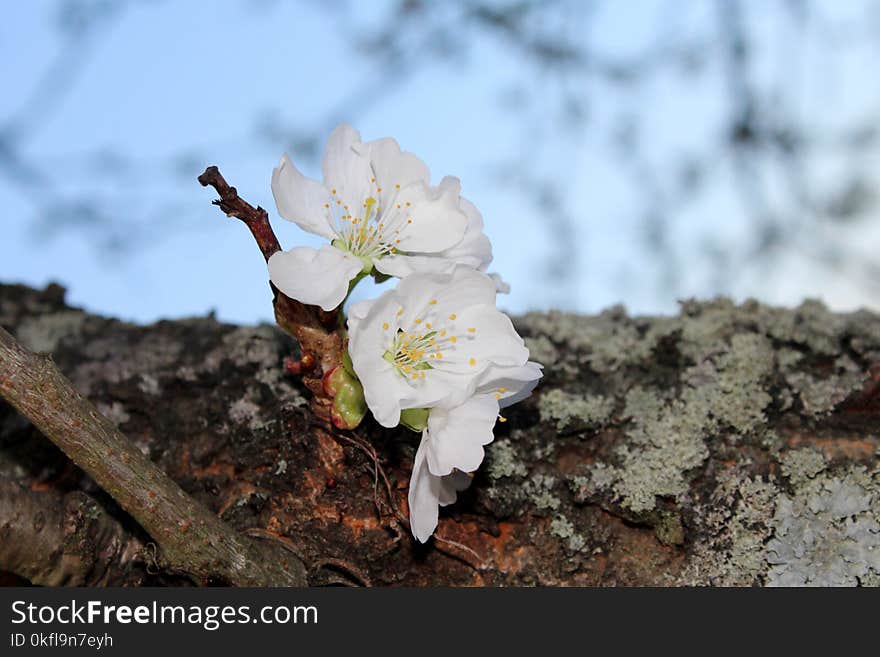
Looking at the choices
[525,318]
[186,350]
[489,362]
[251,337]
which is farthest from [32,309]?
[489,362]

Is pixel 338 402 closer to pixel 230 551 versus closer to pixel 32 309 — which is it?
pixel 230 551

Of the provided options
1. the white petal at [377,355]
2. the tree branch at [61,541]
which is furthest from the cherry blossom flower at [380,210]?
the tree branch at [61,541]

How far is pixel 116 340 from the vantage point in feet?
6.47

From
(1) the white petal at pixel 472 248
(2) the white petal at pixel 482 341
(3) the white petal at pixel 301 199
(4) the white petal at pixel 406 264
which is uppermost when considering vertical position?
(3) the white petal at pixel 301 199

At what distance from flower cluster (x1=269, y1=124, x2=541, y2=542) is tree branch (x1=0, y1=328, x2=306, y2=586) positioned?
28 cm

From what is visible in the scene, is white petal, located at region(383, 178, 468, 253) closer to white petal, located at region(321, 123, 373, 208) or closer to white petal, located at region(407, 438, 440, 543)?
white petal, located at region(321, 123, 373, 208)

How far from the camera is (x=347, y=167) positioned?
1.39m

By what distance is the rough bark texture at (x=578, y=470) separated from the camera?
1429mm

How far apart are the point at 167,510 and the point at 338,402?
12.5 inches

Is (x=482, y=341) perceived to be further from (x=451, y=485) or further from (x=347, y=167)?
(x=347, y=167)

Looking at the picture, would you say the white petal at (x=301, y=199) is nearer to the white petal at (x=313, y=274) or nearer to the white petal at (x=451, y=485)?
the white petal at (x=313, y=274)

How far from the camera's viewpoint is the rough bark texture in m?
1.43

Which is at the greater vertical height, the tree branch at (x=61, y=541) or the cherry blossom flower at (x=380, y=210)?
the cherry blossom flower at (x=380, y=210)

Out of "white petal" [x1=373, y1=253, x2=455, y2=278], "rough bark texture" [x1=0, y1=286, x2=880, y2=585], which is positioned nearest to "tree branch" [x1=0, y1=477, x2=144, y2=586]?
"rough bark texture" [x1=0, y1=286, x2=880, y2=585]
